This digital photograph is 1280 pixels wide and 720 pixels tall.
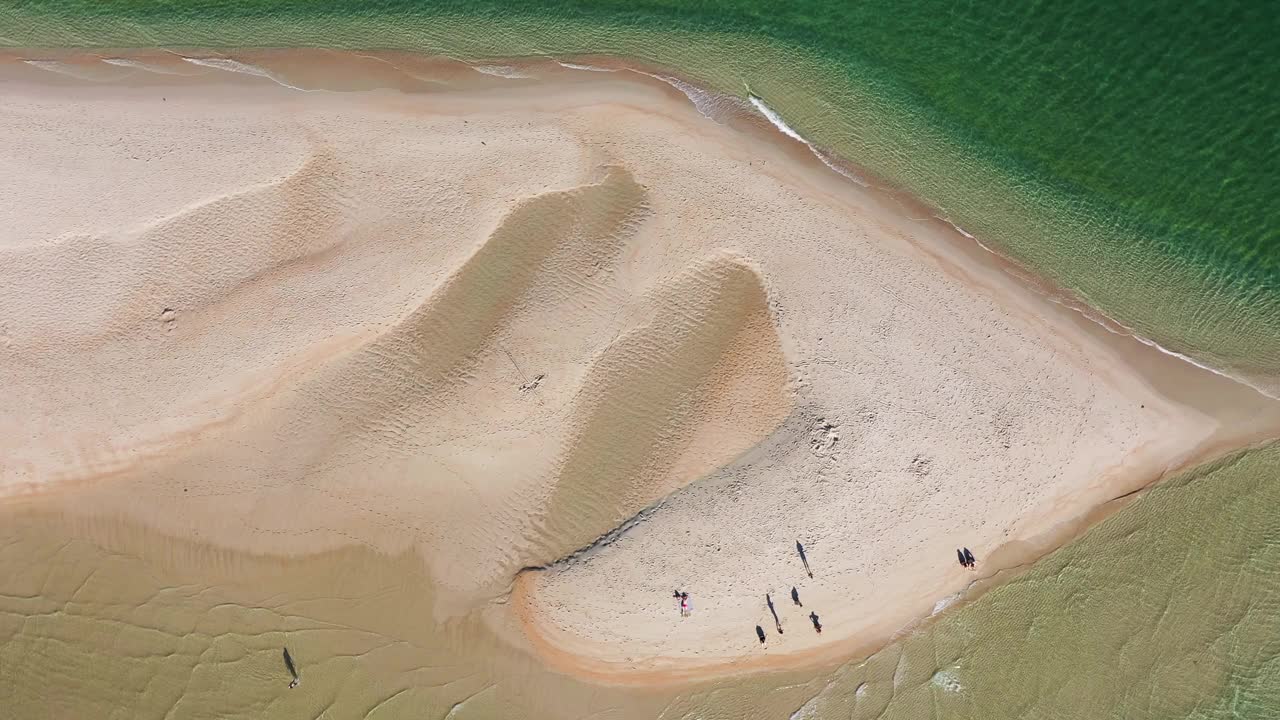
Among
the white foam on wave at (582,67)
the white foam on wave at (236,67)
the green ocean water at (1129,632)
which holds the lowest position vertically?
the green ocean water at (1129,632)

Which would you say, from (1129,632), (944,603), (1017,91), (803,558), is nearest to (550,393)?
(803,558)

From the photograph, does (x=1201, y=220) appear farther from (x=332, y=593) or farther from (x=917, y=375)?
(x=332, y=593)

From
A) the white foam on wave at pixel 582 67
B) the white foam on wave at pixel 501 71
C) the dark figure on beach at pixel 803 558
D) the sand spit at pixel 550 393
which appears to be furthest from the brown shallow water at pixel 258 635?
the white foam on wave at pixel 582 67

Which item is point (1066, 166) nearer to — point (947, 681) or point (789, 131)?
point (789, 131)

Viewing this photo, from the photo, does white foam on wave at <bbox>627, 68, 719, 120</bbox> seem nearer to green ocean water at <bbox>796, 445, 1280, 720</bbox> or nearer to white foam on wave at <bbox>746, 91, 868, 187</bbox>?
white foam on wave at <bbox>746, 91, 868, 187</bbox>

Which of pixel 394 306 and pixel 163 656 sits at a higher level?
pixel 394 306

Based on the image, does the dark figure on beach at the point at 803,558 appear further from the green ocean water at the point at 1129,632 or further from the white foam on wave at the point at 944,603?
the white foam on wave at the point at 944,603

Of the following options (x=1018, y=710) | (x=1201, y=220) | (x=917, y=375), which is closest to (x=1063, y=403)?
(x=917, y=375)
